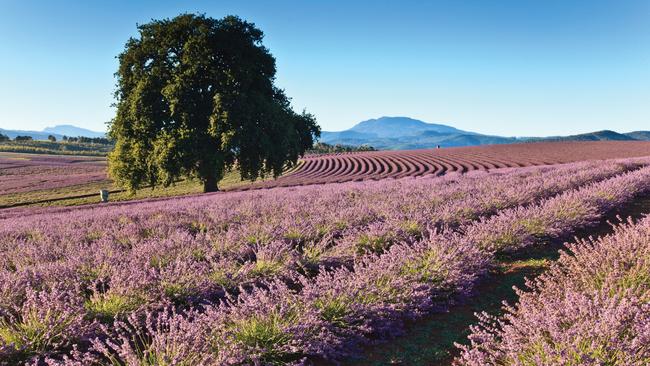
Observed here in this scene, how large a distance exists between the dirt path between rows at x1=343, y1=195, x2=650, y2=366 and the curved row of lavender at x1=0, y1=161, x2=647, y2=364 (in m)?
0.19

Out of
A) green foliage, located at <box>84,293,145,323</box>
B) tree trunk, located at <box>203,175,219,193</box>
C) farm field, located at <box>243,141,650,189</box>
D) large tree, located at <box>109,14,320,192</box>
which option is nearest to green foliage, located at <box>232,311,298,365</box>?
green foliage, located at <box>84,293,145,323</box>

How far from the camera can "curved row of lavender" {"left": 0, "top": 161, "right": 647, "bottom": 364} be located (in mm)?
3354

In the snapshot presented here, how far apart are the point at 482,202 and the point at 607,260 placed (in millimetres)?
4925

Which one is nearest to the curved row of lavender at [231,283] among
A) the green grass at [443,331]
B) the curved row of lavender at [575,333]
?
the green grass at [443,331]

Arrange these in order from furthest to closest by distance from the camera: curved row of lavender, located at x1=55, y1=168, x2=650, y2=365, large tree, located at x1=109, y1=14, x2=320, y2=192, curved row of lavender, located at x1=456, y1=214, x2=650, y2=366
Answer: large tree, located at x1=109, y1=14, x2=320, y2=192, curved row of lavender, located at x1=55, y1=168, x2=650, y2=365, curved row of lavender, located at x1=456, y1=214, x2=650, y2=366

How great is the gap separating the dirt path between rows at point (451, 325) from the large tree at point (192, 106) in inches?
512

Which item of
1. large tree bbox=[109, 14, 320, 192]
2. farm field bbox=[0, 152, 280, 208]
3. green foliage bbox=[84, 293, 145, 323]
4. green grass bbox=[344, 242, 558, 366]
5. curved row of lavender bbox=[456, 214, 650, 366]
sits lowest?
farm field bbox=[0, 152, 280, 208]

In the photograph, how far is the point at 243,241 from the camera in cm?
653

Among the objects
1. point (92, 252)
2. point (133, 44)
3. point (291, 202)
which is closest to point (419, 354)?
point (92, 252)

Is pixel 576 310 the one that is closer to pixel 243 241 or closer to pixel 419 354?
pixel 419 354

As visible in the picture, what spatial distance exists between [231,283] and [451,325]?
260 centimetres

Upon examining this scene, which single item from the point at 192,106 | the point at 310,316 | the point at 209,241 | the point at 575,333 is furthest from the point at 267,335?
the point at 192,106

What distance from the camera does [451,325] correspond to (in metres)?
4.27

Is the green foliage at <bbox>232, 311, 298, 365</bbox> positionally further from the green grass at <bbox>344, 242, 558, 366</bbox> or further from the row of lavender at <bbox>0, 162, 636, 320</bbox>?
the row of lavender at <bbox>0, 162, 636, 320</bbox>
